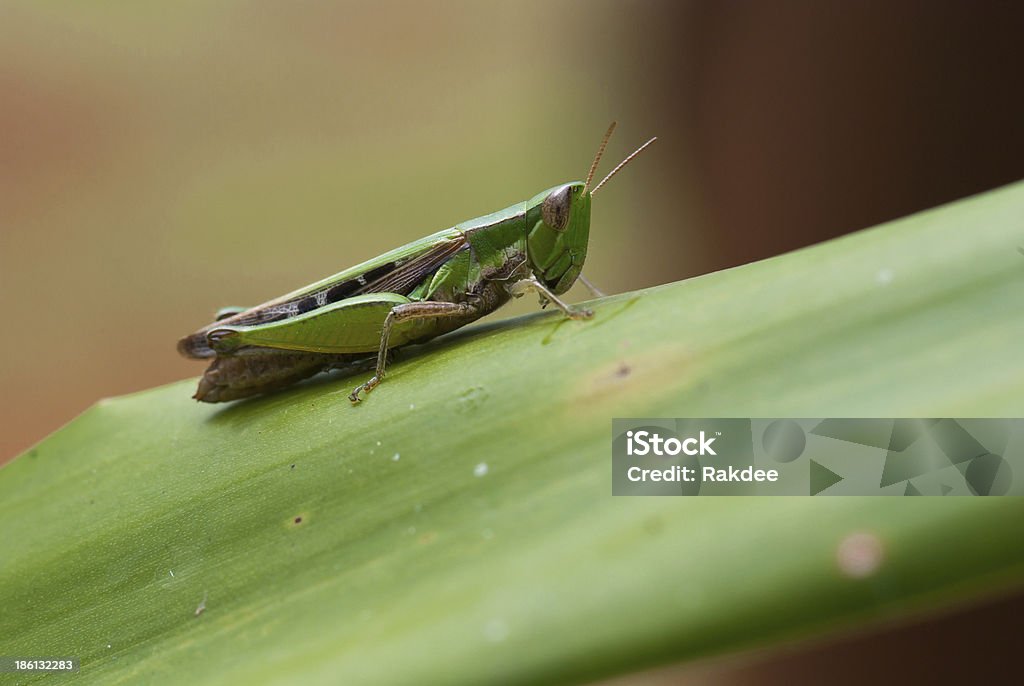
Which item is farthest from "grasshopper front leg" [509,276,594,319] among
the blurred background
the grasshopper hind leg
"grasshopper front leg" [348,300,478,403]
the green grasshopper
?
the blurred background

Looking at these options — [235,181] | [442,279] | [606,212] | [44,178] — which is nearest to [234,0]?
[235,181]

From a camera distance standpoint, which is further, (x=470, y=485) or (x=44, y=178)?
(x=44, y=178)

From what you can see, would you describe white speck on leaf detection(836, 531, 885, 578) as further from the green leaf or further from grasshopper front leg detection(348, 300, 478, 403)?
grasshopper front leg detection(348, 300, 478, 403)

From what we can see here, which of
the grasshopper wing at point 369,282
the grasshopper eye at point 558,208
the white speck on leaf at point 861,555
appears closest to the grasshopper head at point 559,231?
the grasshopper eye at point 558,208

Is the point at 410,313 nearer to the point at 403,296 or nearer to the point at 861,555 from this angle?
the point at 403,296

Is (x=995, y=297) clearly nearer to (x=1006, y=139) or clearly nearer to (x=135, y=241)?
(x=1006, y=139)

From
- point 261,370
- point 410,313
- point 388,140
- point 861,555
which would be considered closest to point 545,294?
point 410,313
